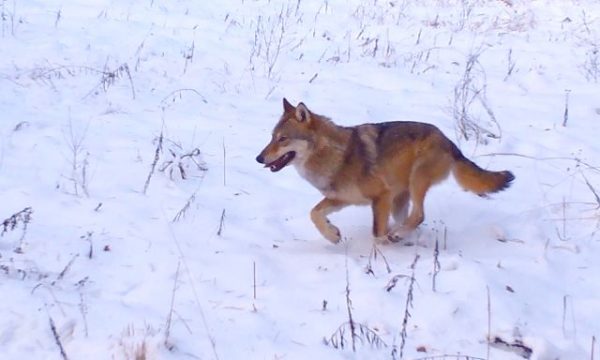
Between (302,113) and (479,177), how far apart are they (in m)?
1.33

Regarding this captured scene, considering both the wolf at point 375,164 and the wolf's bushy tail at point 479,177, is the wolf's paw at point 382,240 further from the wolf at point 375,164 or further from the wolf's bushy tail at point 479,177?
the wolf's bushy tail at point 479,177

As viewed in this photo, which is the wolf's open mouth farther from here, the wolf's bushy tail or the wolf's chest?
the wolf's bushy tail

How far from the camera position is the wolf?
6211mm

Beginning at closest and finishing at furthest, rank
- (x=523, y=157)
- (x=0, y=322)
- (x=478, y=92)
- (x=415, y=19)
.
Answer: (x=0, y=322) → (x=523, y=157) → (x=478, y=92) → (x=415, y=19)

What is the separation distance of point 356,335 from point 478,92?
16.8 ft

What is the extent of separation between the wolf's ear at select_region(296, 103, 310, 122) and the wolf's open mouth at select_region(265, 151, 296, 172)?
252 mm

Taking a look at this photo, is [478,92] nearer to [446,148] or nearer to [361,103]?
[361,103]

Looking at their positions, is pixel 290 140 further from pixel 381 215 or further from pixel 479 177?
pixel 479 177

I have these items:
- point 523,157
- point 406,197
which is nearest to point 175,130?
point 406,197

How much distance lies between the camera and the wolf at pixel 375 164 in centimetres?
621

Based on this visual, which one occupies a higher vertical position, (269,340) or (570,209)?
(570,209)

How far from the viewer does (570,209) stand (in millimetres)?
6664

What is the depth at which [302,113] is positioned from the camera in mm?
6285

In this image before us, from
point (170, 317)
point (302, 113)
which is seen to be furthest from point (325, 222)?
point (170, 317)
